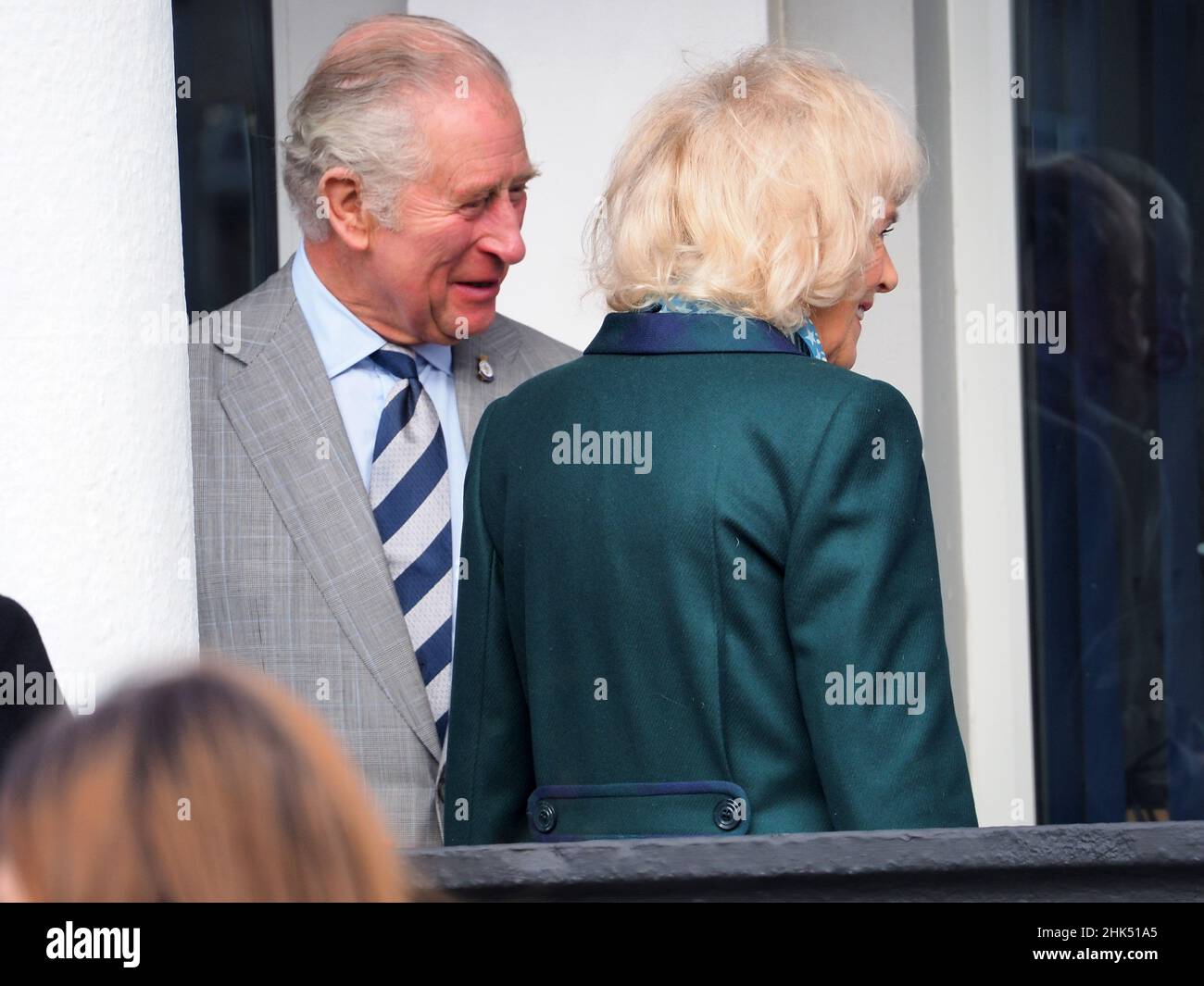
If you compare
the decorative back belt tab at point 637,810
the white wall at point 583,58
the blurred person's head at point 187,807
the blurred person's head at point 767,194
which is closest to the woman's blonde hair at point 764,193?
the blurred person's head at point 767,194

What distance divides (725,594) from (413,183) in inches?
45.8

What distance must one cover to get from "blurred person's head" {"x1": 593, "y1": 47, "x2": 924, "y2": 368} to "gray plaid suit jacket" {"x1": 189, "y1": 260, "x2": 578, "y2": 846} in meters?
0.72

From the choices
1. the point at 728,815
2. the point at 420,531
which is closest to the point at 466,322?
the point at 420,531

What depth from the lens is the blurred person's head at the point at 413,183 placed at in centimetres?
290

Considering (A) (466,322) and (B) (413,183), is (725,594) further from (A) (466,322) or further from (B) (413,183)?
(B) (413,183)

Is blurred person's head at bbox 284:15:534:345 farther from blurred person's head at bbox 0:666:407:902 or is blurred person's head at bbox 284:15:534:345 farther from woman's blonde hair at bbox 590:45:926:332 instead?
blurred person's head at bbox 0:666:407:902

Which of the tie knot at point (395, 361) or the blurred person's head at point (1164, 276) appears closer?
the tie knot at point (395, 361)

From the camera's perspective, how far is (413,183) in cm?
289

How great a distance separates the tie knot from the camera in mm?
2930

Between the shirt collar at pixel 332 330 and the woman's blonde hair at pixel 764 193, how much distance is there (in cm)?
78

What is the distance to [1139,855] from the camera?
1.58 metres

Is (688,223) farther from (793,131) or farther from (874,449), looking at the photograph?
(874,449)

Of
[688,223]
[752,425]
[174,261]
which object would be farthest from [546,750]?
[174,261]

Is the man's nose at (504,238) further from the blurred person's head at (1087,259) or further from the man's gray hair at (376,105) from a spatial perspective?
the blurred person's head at (1087,259)
